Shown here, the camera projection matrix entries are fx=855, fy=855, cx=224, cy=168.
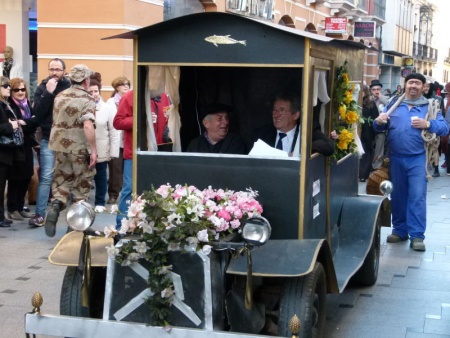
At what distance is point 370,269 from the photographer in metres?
7.52

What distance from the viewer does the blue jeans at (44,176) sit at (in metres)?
9.89

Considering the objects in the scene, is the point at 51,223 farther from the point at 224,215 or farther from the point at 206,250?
the point at 206,250

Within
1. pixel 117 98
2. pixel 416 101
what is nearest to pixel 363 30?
pixel 117 98

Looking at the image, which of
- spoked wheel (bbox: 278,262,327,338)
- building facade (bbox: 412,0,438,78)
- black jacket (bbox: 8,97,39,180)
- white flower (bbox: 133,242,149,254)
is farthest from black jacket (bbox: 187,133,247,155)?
building facade (bbox: 412,0,438,78)

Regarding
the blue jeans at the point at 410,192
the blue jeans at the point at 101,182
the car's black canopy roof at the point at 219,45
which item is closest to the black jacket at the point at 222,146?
the car's black canopy roof at the point at 219,45

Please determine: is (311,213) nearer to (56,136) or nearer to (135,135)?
(135,135)

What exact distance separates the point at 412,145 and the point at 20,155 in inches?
174

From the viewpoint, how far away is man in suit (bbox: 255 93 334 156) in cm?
618

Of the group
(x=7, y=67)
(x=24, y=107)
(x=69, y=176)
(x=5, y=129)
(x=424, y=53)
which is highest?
(x=424, y=53)

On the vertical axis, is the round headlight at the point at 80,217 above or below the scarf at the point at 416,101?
below

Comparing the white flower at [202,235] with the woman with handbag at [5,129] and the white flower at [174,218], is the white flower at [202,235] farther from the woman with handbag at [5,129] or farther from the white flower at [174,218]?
the woman with handbag at [5,129]

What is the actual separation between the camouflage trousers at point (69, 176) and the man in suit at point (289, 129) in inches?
131

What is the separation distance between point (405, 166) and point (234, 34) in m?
4.10

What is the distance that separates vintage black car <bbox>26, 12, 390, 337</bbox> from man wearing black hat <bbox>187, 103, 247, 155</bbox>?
30 cm
